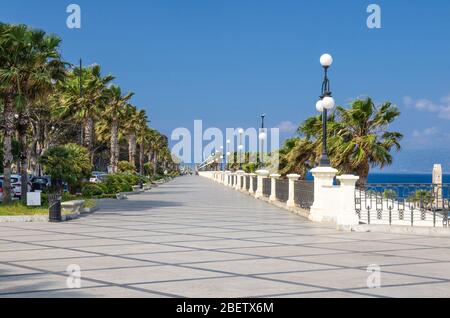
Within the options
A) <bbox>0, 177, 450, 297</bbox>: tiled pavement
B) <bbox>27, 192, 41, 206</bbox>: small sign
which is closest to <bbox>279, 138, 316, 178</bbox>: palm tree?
<bbox>27, 192, 41, 206</bbox>: small sign

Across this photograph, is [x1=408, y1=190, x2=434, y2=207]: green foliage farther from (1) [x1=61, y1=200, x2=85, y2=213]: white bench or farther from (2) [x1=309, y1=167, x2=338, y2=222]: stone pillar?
(1) [x1=61, y1=200, x2=85, y2=213]: white bench

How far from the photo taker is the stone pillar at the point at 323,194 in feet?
60.3

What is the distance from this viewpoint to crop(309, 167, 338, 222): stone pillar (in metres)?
18.4

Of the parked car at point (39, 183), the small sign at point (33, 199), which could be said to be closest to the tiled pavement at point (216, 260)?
the small sign at point (33, 199)

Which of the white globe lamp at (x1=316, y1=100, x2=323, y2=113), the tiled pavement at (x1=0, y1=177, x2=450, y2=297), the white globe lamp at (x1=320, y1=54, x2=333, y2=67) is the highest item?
the white globe lamp at (x1=320, y1=54, x2=333, y2=67)

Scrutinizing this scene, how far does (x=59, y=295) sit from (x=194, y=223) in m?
11.0

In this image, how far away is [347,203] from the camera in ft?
53.5

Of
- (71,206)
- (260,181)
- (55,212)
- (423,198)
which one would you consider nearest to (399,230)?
(423,198)

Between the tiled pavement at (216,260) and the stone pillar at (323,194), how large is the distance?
29.4 inches

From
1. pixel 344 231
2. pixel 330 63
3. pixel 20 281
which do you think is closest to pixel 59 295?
pixel 20 281

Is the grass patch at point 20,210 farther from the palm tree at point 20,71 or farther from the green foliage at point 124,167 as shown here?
the green foliage at point 124,167

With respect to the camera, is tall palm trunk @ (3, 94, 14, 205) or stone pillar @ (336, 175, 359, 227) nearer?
stone pillar @ (336, 175, 359, 227)

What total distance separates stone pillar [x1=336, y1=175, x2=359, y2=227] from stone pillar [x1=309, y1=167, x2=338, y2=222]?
1.73 meters

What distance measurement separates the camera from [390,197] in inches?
819
